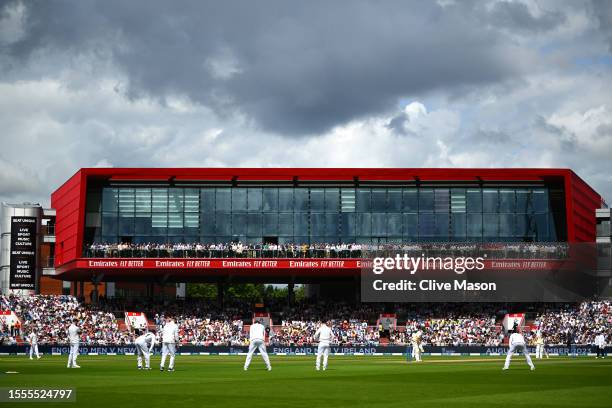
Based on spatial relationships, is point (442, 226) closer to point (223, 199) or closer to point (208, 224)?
point (223, 199)

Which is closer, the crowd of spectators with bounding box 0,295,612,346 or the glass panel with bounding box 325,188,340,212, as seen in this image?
the crowd of spectators with bounding box 0,295,612,346

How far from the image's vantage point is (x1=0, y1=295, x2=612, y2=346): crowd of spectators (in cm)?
7619

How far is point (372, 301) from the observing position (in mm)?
82250

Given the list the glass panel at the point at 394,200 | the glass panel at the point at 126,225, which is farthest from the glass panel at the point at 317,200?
the glass panel at the point at 126,225

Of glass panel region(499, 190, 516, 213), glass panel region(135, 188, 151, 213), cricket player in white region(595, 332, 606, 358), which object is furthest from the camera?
glass panel region(135, 188, 151, 213)

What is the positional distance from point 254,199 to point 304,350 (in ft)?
60.4

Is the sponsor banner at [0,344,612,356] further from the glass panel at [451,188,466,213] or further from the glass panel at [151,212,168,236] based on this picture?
the glass panel at [451,188,466,213]

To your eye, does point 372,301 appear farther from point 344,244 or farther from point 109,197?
point 109,197

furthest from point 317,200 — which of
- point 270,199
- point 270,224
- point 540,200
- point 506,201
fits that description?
point 540,200

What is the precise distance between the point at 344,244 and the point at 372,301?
5.73 meters

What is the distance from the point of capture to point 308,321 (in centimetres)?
8112

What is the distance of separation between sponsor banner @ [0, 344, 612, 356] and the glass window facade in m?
14.6

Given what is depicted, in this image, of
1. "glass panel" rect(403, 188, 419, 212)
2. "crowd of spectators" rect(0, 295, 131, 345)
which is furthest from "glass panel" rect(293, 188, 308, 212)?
"crowd of spectators" rect(0, 295, 131, 345)

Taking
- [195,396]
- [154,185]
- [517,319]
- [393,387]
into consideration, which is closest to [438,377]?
[393,387]
